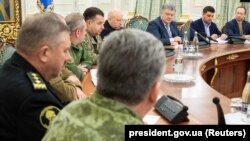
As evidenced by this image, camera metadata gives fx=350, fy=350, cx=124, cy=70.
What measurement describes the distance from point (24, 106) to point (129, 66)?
0.57m

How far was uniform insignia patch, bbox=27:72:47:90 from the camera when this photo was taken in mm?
1321

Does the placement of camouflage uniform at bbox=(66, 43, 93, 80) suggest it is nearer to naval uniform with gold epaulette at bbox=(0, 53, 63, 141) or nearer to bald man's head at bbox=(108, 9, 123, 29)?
naval uniform with gold epaulette at bbox=(0, 53, 63, 141)

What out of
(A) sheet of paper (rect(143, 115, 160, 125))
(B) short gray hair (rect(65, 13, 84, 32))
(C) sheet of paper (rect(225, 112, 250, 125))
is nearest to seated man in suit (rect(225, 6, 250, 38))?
(B) short gray hair (rect(65, 13, 84, 32))

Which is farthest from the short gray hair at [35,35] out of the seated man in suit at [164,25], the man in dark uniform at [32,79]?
the seated man in suit at [164,25]

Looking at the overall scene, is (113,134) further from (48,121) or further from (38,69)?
(38,69)

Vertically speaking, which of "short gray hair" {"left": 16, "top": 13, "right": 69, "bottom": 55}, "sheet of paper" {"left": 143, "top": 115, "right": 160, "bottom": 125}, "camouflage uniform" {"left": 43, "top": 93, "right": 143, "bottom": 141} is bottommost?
Answer: "sheet of paper" {"left": 143, "top": 115, "right": 160, "bottom": 125}

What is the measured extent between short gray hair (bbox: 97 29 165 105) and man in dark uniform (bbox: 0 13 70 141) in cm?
44

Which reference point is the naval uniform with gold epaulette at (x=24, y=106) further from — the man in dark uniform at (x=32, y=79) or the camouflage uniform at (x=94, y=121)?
the camouflage uniform at (x=94, y=121)

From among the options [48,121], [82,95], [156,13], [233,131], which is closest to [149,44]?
[233,131]

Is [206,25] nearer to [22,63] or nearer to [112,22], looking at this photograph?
[112,22]

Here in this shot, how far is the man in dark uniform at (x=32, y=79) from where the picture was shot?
4.23 ft

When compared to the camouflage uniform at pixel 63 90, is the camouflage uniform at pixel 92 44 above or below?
above

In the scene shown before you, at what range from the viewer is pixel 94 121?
876mm

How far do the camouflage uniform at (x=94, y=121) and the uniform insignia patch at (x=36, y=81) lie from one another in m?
0.41
